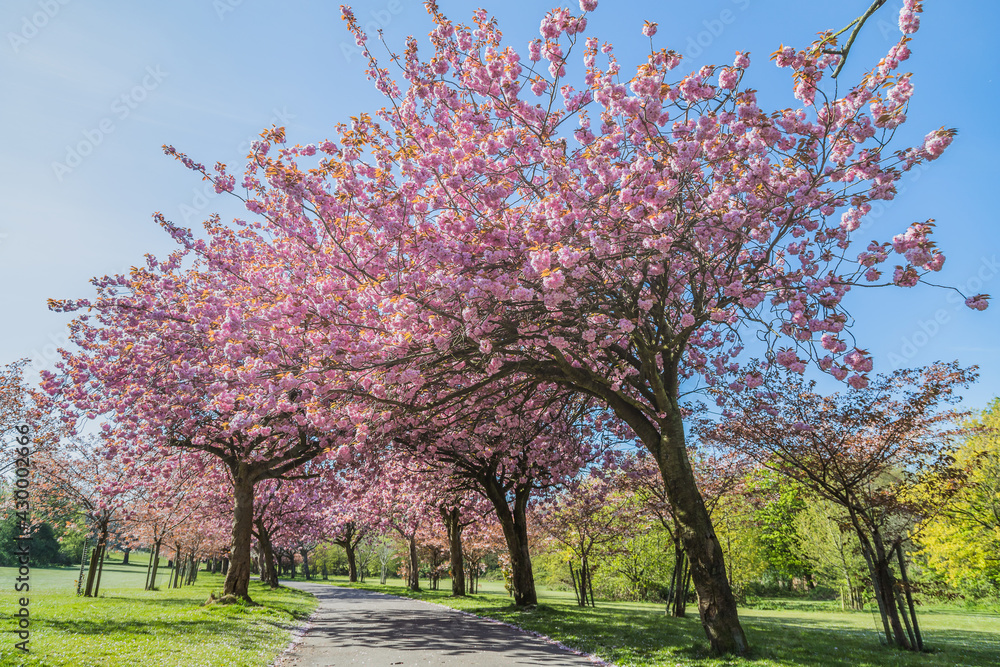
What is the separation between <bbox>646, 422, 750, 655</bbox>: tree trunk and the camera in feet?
31.4

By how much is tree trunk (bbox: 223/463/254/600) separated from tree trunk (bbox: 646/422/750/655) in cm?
1561

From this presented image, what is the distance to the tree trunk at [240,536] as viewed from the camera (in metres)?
18.8

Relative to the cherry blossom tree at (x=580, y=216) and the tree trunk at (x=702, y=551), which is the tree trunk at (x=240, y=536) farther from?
the tree trunk at (x=702, y=551)

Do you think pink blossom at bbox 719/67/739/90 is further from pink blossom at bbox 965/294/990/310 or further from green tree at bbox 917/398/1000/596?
green tree at bbox 917/398/1000/596

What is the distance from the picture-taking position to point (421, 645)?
36.9 ft

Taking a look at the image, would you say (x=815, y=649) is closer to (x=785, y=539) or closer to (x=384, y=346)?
(x=384, y=346)

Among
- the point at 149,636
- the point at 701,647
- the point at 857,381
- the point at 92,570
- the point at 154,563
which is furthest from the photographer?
the point at 154,563

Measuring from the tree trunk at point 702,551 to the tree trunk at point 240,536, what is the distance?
15610 millimetres

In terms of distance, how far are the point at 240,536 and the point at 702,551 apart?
16919mm

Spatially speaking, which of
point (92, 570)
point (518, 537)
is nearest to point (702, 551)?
point (518, 537)

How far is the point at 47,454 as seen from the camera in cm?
2161

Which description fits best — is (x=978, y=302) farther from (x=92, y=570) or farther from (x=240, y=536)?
(x=92, y=570)

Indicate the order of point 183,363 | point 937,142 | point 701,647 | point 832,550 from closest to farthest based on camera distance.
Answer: point 937,142 → point 701,647 → point 183,363 → point 832,550

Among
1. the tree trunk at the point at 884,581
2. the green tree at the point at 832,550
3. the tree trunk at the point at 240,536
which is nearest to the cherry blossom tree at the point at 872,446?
the tree trunk at the point at 884,581
